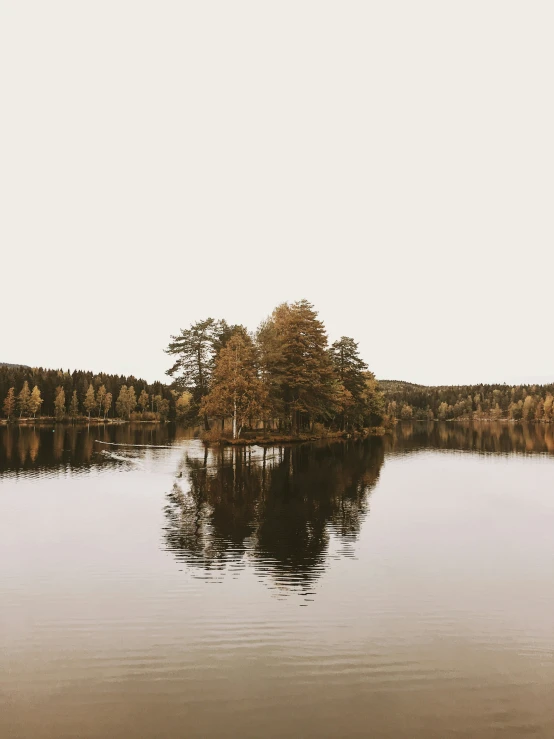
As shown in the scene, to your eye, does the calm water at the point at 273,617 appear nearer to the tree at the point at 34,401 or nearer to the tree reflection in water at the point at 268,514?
the tree reflection in water at the point at 268,514

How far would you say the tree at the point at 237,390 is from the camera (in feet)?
192

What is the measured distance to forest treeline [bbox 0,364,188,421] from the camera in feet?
502

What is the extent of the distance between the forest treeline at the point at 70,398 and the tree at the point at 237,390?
85504 millimetres

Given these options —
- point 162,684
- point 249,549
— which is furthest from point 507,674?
point 249,549

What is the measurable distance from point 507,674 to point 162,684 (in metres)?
6.70

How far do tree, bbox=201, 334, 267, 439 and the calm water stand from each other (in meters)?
30.9

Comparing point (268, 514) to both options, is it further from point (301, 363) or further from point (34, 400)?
point (34, 400)

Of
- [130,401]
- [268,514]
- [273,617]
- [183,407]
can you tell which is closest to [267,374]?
[268,514]

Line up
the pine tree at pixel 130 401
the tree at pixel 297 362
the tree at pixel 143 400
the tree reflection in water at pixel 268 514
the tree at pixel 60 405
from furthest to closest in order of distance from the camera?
the tree at pixel 143 400 < the pine tree at pixel 130 401 < the tree at pixel 60 405 < the tree at pixel 297 362 < the tree reflection in water at pixel 268 514

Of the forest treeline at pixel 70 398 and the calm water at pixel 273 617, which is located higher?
the forest treeline at pixel 70 398

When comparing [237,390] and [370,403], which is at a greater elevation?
[237,390]

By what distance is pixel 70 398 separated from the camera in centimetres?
17350

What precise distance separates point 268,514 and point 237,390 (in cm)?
3616

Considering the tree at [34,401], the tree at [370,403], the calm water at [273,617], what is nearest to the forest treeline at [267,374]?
the tree at [370,403]
